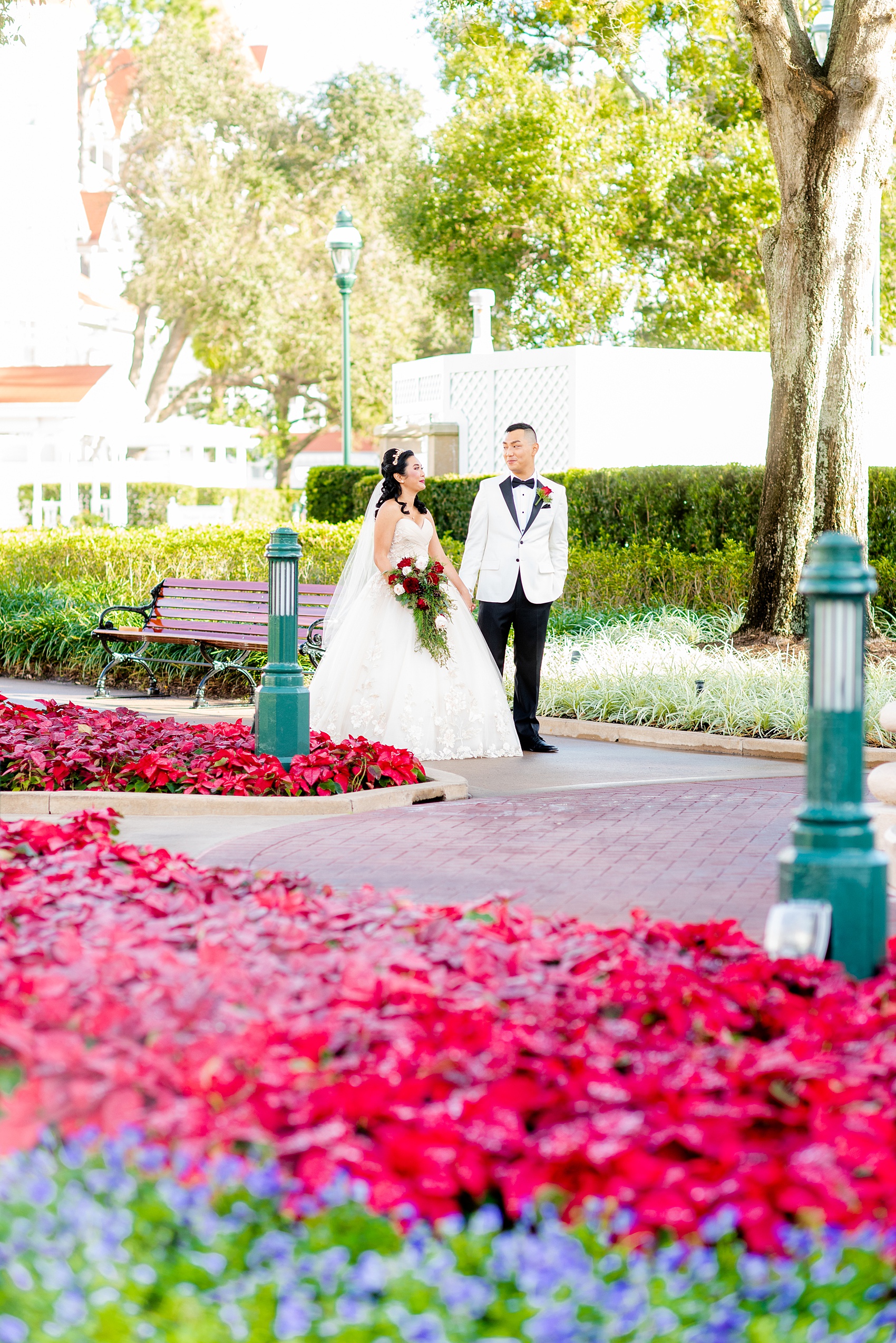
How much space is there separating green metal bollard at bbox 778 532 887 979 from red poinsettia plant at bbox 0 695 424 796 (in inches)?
152

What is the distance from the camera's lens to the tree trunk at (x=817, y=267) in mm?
11531

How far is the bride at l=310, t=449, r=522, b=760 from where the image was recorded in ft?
30.3

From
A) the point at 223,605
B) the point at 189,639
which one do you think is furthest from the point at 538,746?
the point at 223,605

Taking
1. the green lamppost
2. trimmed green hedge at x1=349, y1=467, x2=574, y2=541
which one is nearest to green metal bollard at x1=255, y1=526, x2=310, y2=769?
trimmed green hedge at x1=349, y1=467, x2=574, y2=541

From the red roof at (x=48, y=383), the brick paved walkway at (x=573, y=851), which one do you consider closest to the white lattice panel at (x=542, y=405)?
the red roof at (x=48, y=383)

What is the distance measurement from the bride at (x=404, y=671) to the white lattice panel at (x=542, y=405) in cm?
972

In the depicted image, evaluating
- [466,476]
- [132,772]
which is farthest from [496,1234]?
[466,476]

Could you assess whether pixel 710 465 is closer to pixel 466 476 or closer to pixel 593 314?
pixel 466 476

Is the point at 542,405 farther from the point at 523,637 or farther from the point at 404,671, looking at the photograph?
the point at 404,671

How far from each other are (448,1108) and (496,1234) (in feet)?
0.98

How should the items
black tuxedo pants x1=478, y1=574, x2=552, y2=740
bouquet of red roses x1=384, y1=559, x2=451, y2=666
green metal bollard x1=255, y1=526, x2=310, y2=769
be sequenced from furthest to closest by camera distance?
black tuxedo pants x1=478, y1=574, x2=552, y2=740 < bouquet of red roses x1=384, y1=559, x2=451, y2=666 < green metal bollard x1=255, y1=526, x2=310, y2=769

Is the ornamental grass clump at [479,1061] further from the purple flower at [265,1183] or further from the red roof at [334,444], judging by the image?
the red roof at [334,444]

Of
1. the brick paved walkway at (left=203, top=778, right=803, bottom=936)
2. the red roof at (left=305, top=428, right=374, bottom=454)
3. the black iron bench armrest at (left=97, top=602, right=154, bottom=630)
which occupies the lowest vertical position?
the brick paved walkway at (left=203, top=778, right=803, bottom=936)

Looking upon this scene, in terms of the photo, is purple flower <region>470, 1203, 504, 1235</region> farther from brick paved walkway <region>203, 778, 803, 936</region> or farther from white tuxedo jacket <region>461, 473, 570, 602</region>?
white tuxedo jacket <region>461, 473, 570, 602</region>
